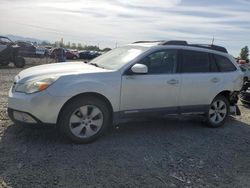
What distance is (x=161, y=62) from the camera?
6.46 meters

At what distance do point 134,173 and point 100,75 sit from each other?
178 cm

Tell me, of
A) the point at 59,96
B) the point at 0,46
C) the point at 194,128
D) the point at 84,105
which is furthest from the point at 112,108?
the point at 0,46

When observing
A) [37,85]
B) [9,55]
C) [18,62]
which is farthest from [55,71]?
[18,62]

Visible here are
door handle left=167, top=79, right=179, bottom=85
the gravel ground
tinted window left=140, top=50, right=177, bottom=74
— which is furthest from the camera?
door handle left=167, top=79, right=179, bottom=85

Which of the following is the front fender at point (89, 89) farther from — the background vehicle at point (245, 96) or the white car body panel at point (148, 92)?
the background vehicle at point (245, 96)

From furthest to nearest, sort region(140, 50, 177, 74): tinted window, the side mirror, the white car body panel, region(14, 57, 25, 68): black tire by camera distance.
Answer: region(14, 57, 25, 68): black tire, region(140, 50, 177, 74): tinted window, the white car body panel, the side mirror

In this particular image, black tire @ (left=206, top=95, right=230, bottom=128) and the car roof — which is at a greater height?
the car roof

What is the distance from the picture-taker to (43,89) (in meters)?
5.29

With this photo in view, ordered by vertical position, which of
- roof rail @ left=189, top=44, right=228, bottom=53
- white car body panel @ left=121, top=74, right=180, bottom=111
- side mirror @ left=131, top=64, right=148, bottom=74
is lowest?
white car body panel @ left=121, top=74, right=180, bottom=111

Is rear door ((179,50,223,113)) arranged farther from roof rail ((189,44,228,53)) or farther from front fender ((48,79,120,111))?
front fender ((48,79,120,111))

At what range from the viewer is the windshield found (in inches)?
243

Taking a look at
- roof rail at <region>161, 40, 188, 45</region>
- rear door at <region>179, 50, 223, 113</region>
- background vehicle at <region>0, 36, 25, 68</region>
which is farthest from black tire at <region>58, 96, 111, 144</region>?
background vehicle at <region>0, 36, 25, 68</region>

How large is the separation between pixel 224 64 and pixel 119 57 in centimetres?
239

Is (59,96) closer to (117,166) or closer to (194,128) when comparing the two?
(117,166)
